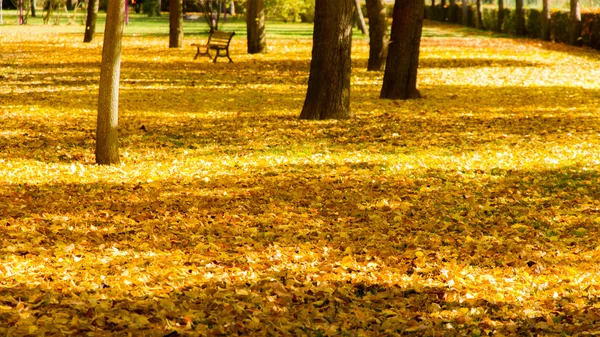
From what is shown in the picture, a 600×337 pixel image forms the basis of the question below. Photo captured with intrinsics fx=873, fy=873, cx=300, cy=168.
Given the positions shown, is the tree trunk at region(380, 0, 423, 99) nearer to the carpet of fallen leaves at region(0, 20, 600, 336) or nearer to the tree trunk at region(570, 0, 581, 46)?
the carpet of fallen leaves at region(0, 20, 600, 336)

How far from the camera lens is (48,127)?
13.7m

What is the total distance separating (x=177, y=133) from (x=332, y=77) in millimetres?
2836

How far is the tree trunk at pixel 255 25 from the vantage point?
28.1 m

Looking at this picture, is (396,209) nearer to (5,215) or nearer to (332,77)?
(5,215)

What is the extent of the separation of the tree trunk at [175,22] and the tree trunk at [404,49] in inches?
542

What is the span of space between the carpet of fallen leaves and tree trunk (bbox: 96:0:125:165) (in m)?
0.33

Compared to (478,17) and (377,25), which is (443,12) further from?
(377,25)

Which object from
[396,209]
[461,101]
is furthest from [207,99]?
[396,209]

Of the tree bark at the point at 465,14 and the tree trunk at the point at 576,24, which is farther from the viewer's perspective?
the tree bark at the point at 465,14

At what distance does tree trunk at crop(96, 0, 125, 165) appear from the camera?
10.4 m

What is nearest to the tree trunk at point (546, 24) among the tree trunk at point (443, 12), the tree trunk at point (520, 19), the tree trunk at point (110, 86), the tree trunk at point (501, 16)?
the tree trunk at point (520, 19)

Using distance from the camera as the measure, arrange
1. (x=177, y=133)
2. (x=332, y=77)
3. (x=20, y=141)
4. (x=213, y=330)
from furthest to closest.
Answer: (x=332, y=77)
(x=177, y=133)
(x=20, y=141)
(x=213, y=330)

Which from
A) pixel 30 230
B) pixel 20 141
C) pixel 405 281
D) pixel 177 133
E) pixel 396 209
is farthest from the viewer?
pixel 177 133

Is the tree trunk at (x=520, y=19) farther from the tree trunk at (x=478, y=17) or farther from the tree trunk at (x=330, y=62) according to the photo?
the tree trunk at (x=330, y=62)
